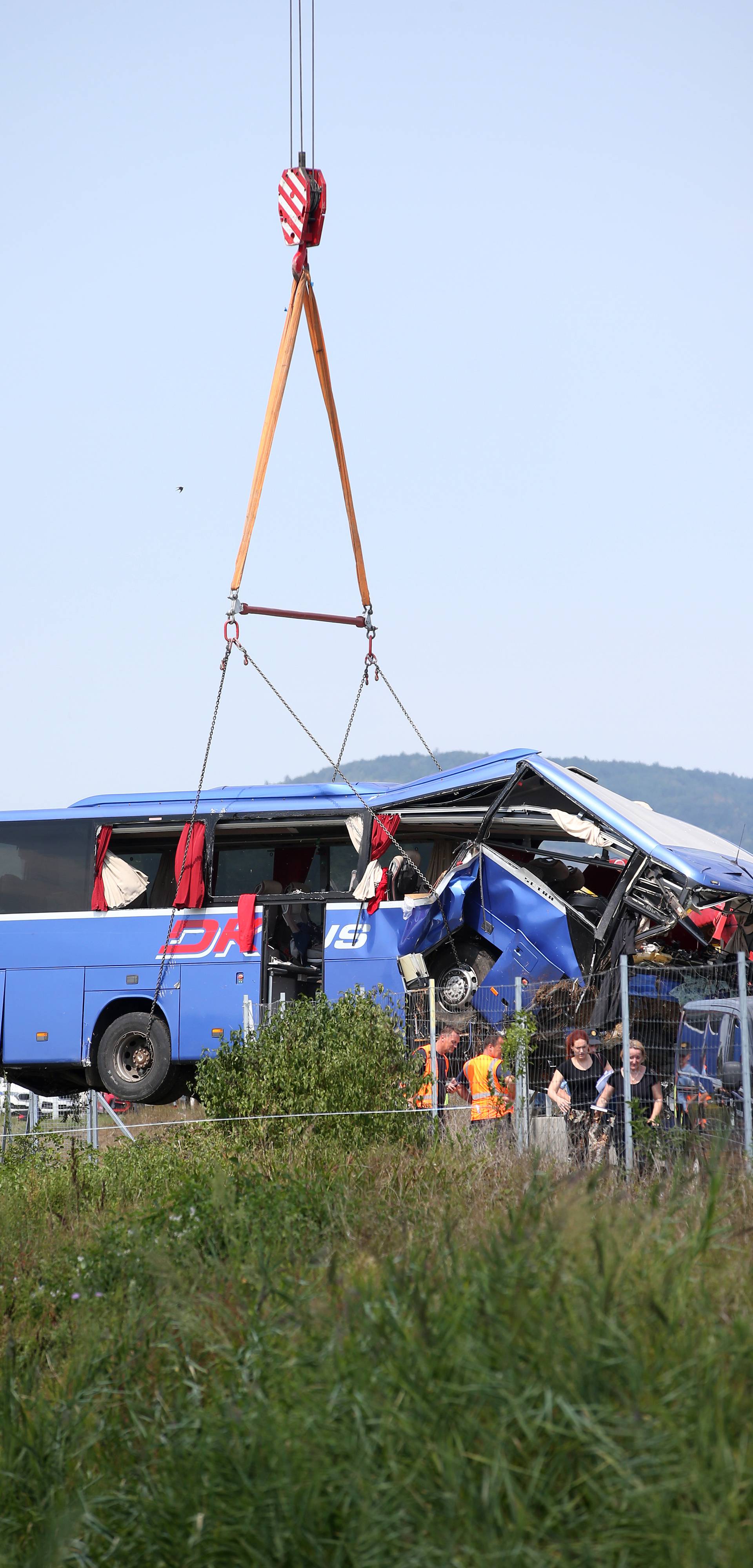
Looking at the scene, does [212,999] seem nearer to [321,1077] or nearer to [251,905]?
[251,905]

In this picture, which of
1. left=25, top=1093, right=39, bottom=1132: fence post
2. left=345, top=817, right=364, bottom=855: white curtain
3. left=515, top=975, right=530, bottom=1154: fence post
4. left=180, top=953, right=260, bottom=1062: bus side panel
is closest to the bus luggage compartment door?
left=180, top=953, right=260, bottom=1062: bus side panel

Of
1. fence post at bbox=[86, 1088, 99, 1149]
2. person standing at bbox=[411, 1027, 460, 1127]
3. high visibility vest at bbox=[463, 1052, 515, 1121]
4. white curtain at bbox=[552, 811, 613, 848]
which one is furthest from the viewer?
fence post at bbox=[86, 1088, 99, 1149]

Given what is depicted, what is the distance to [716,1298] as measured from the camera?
423 centimetres

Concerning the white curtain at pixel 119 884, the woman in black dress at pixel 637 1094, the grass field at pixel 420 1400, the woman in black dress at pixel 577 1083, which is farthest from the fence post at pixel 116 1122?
the grass field at pixel 420 1400

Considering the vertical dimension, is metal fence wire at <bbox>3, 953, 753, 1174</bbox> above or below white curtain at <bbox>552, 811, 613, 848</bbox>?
below

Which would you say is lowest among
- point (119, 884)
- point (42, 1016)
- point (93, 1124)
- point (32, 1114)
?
point (93, 1124)

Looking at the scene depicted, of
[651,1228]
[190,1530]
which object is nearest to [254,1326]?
[190,1530]

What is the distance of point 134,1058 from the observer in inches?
658

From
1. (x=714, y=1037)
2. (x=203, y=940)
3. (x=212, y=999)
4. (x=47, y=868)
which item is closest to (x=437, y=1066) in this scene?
(x=714, y=1037)

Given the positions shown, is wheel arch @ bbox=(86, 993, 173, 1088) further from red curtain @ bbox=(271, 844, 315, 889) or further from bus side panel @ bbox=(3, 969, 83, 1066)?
red curtain @ bbox=(271, 844, 315, 889)

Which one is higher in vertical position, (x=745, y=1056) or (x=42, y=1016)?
(x=42, y=1016)

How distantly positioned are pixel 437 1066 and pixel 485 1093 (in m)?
0.82

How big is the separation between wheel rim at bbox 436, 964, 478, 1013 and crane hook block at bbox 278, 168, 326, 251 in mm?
8719

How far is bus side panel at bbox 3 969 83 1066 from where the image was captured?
54.4 ft
